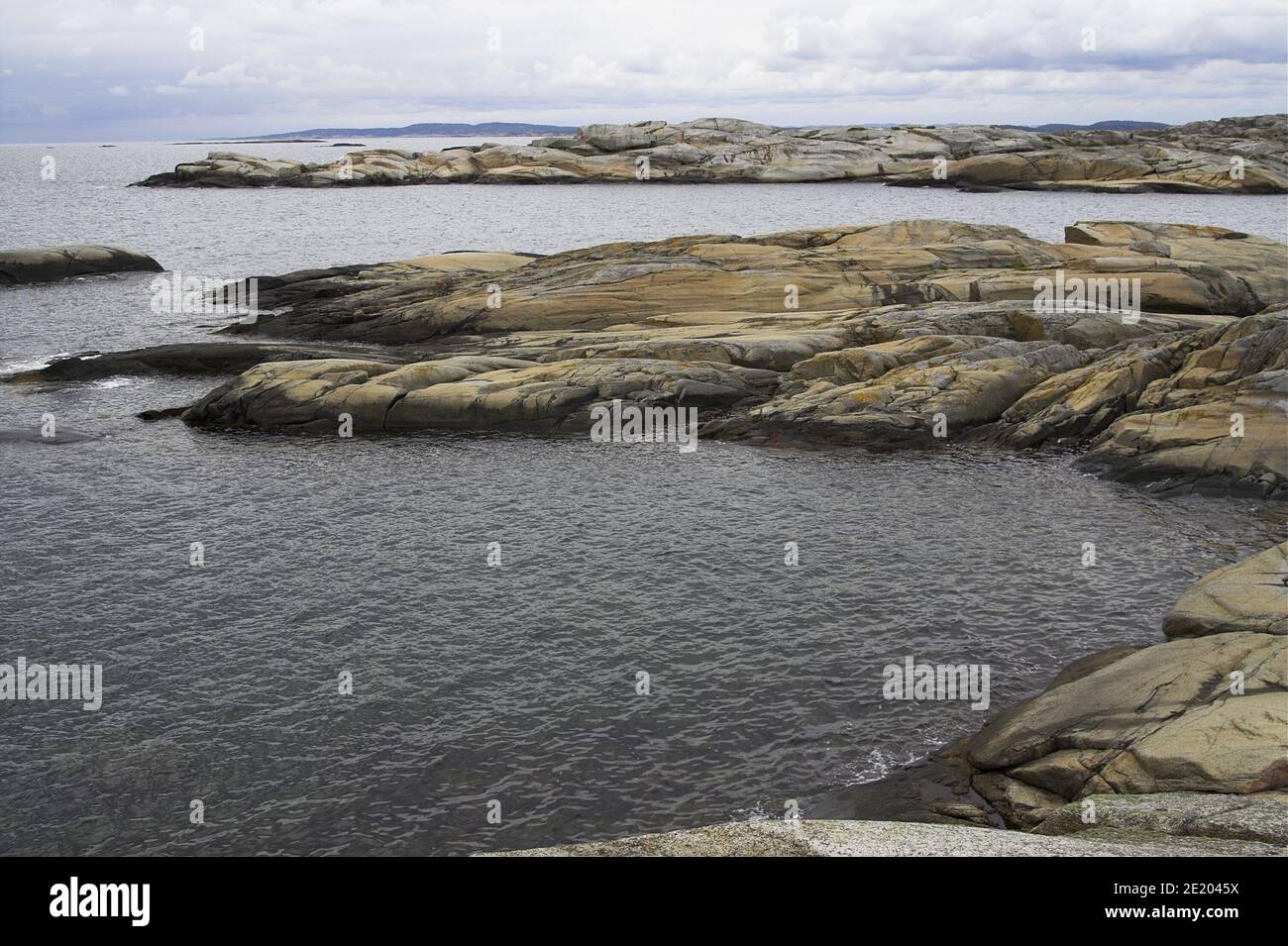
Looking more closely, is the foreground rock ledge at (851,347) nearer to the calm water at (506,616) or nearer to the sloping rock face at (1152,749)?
the calm water at (506,616)

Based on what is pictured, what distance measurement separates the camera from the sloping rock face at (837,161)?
15638 cm

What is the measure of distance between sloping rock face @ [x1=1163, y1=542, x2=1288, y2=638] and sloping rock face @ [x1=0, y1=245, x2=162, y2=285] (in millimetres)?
84377

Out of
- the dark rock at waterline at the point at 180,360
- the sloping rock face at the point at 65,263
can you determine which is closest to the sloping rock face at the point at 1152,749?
the dark rock at waterline at the point at 180,360

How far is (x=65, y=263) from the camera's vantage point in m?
85.2

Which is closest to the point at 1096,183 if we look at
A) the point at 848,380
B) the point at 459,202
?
the point at 459,202

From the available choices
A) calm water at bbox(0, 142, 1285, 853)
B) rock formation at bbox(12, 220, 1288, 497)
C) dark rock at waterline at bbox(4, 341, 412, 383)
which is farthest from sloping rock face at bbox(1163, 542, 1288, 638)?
dark rock at waterline at bbox(4, 341, 412, 383)

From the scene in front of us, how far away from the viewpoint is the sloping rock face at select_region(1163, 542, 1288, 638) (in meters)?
21.4

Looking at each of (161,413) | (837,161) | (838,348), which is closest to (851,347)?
(838,348)

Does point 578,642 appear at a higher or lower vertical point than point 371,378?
lower

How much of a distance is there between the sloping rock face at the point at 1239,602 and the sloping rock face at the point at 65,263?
8438cm

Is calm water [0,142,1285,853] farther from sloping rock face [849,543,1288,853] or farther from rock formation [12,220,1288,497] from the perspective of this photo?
rock formation [12,220,1288,497]
